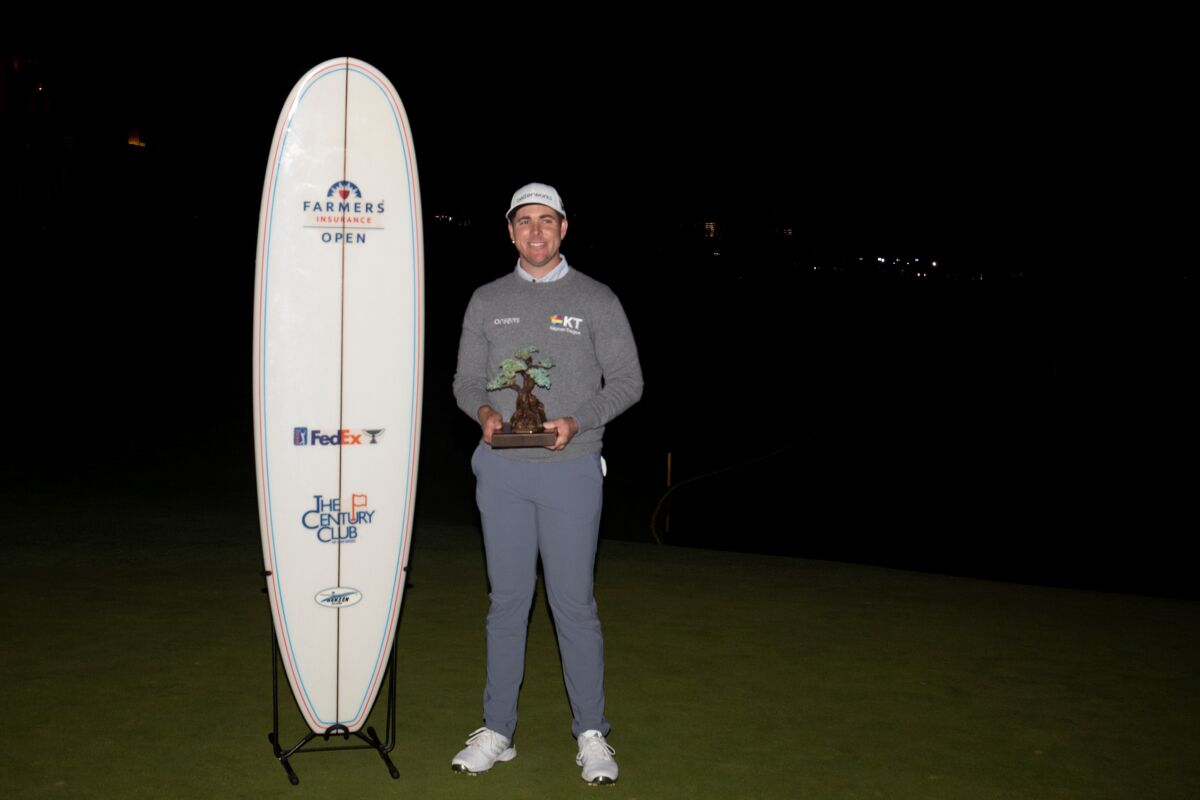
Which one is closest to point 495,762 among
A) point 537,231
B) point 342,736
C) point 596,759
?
point 596,759

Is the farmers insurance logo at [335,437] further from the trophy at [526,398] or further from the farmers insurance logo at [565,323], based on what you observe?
the farmers insurance logo at [565,323]

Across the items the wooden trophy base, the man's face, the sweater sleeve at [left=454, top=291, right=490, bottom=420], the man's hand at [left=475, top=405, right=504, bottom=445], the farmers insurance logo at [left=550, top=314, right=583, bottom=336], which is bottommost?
the wooden trophy base

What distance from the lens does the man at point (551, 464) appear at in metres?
2.58

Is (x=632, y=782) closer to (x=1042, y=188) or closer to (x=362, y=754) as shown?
(x=362, y=754)

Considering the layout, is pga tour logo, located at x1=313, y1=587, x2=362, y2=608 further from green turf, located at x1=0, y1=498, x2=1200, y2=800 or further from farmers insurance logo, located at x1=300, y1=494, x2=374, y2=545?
green turf, located at x1=0, y1=498, x2=1200, y2=800

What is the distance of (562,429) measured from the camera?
95.9 inches

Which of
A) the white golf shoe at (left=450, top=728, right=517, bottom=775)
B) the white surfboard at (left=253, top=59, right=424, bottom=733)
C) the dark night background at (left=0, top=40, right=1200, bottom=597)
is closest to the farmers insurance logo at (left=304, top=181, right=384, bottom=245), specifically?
the white surfboard at (left=253, top=59, right=424, bottom=733)

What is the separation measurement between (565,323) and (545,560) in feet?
1.75

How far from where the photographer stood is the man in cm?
258

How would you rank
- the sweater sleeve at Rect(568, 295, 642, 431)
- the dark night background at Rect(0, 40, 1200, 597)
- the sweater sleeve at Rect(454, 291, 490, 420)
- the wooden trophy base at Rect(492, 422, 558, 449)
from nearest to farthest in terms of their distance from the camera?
1. the wooden trophy base at Rect(492, 422, 558, 449)
2. the sweater sleeve at Rect(568, 295, 642, 431)
3. the sweater sleeve at Rect(454, 291, 490, 420)
4. the dark night background at Rect(0, 40, 1200, 597)

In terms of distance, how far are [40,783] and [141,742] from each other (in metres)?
0.30

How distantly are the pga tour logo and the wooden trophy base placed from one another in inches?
22.9

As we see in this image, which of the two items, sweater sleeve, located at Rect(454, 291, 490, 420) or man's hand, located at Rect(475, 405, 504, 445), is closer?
man's hand, located at Rect(475, 405, 504, 445)

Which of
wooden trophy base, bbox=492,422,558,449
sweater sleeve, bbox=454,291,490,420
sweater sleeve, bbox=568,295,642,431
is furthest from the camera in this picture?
sweater sleeve, bbox=454,291,490,420
